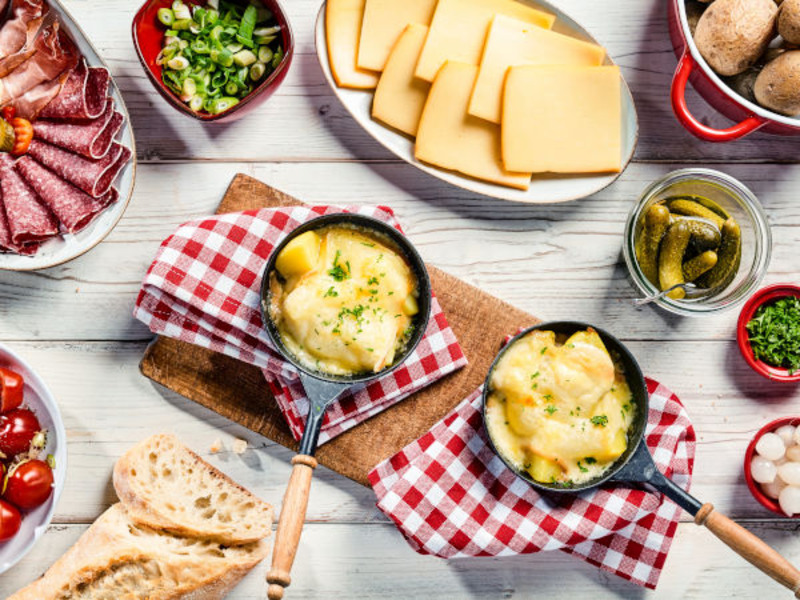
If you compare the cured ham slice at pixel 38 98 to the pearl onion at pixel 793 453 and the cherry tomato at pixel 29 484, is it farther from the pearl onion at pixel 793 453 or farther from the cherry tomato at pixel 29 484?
the pearl onion at pixel 793 453

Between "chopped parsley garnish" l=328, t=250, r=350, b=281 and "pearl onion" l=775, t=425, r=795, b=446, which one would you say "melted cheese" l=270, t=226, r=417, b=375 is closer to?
"chopped parsley garnish" l=328, t=250, r=350, b=281

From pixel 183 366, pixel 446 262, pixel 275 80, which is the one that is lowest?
pixel 183 366

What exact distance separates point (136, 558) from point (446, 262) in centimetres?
110

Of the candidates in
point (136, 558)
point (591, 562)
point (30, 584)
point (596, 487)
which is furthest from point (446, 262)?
point (30, 584)

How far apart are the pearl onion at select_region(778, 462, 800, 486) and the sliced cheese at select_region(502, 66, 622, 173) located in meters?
0.89

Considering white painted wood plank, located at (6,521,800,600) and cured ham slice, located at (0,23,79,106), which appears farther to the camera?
white painted wood plank, located at (6,521,800,600)

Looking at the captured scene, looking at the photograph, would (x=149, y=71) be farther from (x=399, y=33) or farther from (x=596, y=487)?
(x=596, y=487)

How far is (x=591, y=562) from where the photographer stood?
209cm

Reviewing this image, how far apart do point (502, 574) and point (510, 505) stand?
286 millimetres

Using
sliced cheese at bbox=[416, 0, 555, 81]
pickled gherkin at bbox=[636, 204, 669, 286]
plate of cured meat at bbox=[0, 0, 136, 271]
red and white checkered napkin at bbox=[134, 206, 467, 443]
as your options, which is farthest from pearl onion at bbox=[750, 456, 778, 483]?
plate of cured meat at bbox=[0, 0, 136, 271]

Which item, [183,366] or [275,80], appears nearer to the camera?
[275,80]

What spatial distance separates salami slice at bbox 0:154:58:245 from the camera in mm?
1935

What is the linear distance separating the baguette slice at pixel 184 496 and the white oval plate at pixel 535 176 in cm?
98

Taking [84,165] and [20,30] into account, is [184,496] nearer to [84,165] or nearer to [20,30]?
[84,165]
